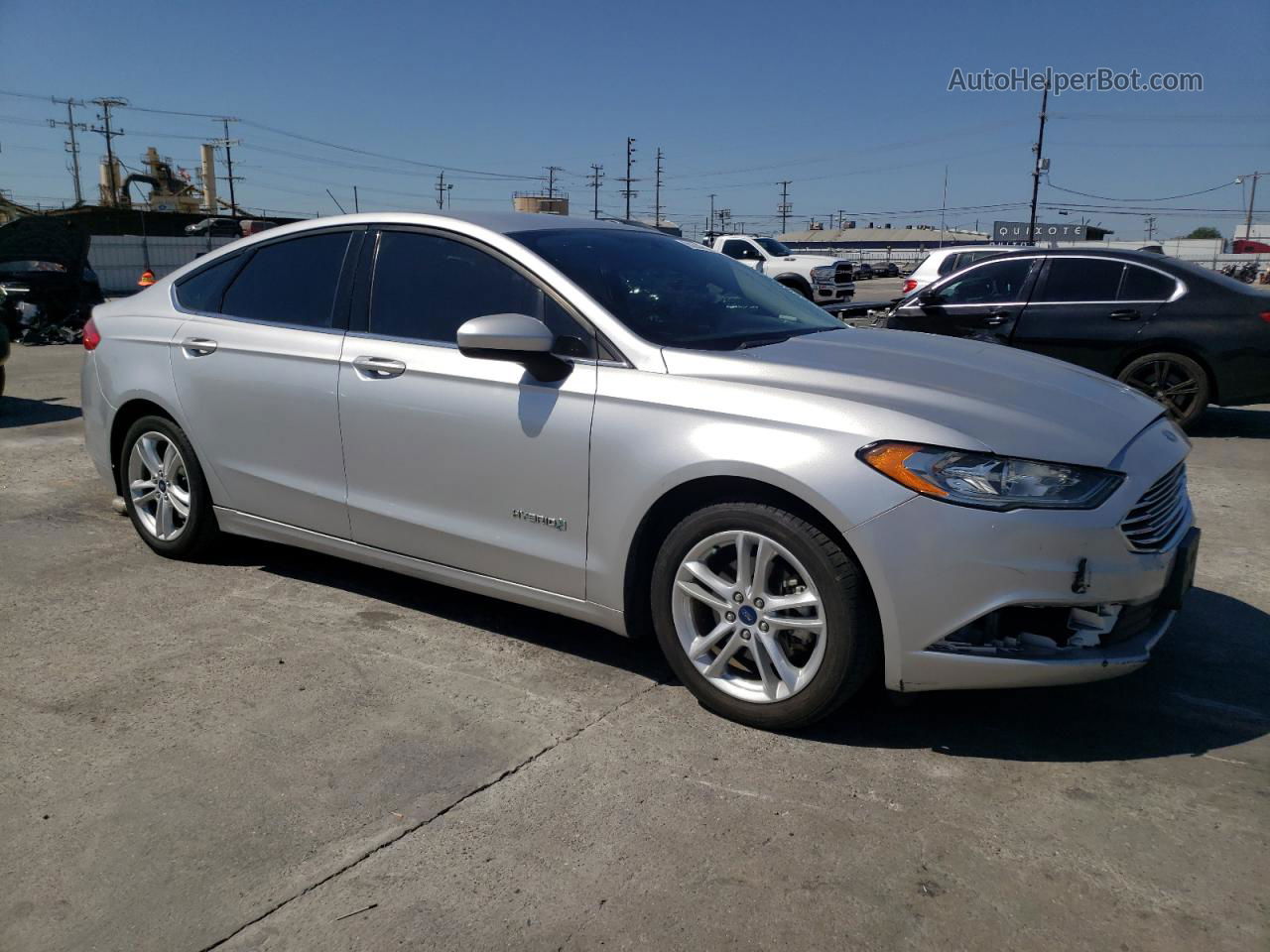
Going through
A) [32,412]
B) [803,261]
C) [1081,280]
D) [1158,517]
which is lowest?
[32,412]

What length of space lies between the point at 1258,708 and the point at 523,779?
2486 mm

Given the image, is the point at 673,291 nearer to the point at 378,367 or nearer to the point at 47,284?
the point at 378,367

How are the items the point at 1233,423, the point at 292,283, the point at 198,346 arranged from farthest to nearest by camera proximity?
the point at 1233,423 < the point at 198,346 < the point at 292,283

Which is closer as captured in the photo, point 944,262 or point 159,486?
point 159,486

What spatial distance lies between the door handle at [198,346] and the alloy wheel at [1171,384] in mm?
7368

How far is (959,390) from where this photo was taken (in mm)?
3291

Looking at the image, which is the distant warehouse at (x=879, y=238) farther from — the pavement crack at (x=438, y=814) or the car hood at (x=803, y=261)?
the pavement crack at (x=438, y=814)

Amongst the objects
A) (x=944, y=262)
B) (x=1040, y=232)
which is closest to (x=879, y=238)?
(x=1040, y=232)

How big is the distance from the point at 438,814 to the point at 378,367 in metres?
1.88

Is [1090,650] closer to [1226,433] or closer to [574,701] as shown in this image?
[574,701]

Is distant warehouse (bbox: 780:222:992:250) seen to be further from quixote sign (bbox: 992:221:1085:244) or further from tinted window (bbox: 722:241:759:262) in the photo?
tinted window (bbox: 722:241:759:262)

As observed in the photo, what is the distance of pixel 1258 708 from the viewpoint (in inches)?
137

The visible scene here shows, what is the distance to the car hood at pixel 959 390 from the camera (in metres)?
3.04

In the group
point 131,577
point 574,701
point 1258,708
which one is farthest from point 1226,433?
point 131,577
